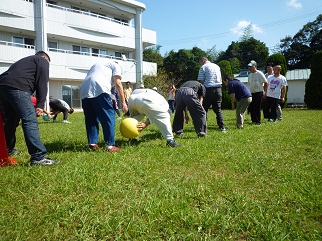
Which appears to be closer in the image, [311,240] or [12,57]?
[311,240]

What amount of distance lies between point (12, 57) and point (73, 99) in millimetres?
6528

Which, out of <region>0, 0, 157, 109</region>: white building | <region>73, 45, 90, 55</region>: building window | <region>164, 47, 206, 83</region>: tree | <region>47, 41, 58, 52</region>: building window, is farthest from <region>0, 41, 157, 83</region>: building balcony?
<region>164, 47, 206, 83</region>: tree

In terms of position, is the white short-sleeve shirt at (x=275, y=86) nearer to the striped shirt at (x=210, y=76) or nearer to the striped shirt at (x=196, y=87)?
the striped shirt at (x=210, y=76)

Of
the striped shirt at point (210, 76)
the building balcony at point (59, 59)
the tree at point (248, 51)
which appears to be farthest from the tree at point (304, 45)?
the striped shirt at point (210, 76)

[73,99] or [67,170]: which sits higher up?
[73,99]

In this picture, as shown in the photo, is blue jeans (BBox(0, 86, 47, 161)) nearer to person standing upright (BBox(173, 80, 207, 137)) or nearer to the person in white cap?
the person in white cap

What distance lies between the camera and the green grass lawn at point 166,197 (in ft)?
6.43

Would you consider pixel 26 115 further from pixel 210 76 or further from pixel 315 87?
pixel 315 87

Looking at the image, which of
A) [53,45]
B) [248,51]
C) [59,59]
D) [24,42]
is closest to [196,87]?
[59,59]

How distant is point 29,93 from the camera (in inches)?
156

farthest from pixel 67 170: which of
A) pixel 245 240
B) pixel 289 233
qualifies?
pixel 289 233

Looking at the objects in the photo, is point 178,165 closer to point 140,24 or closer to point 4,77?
point 4,77

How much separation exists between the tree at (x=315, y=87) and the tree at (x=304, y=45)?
99.6 feet

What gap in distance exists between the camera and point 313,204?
7.52 ft
